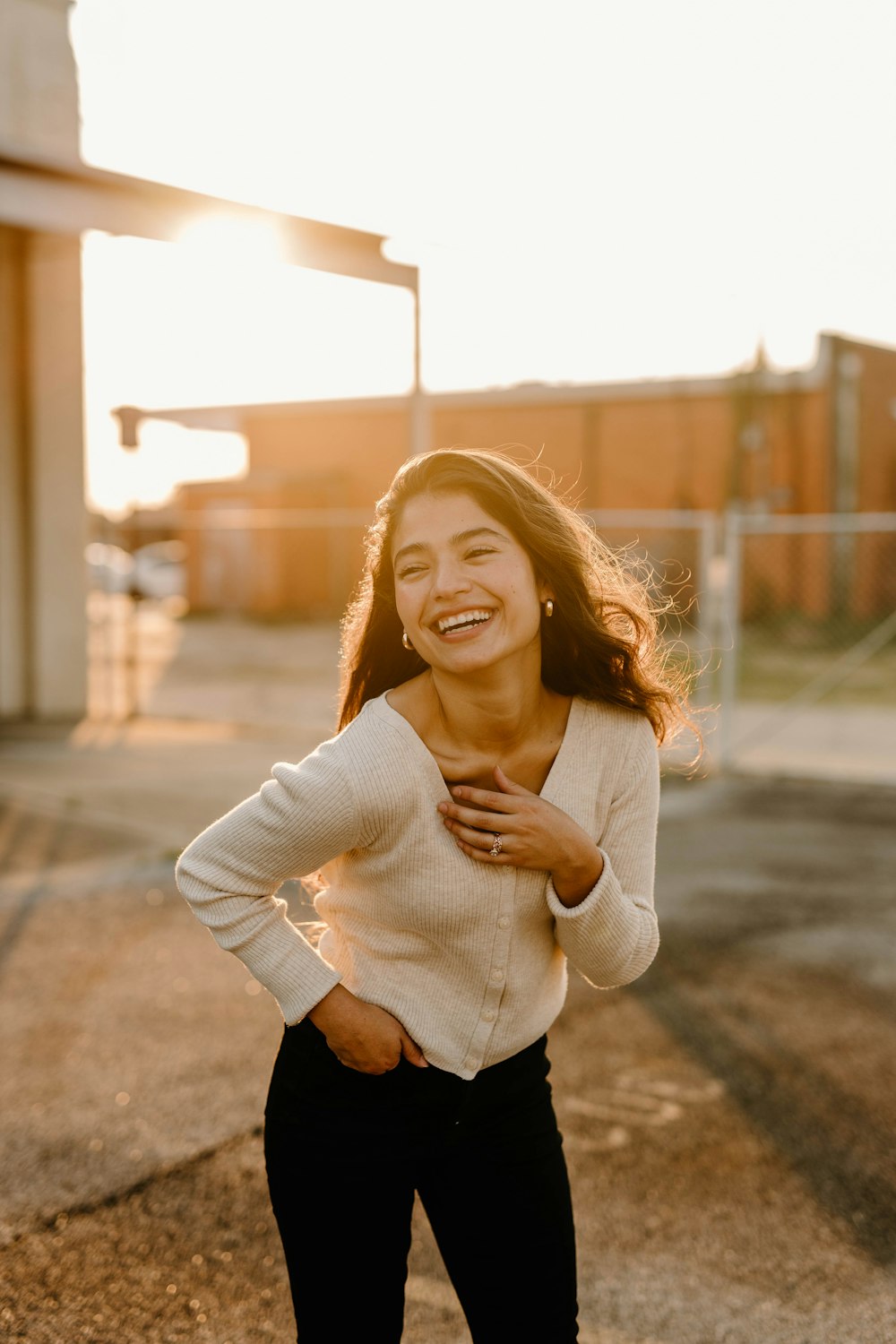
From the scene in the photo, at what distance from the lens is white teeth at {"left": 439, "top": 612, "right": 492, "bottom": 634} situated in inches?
80.1

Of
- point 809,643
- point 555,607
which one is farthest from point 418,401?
point 809,643

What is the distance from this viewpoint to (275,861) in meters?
2.01

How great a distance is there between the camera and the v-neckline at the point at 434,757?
6.71 ft

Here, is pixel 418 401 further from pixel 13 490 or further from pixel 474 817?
pixel 474 817

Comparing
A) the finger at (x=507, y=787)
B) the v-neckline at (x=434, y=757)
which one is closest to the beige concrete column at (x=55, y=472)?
the v-neckline at (x=434, y=757)

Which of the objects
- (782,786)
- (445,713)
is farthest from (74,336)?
(445,713)

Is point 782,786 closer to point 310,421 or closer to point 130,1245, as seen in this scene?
point 130,1245

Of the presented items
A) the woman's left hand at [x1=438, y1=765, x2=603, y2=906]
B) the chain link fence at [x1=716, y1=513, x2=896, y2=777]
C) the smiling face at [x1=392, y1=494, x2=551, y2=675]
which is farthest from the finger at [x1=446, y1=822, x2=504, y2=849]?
the chain link fence at [x1=716, y1=513, x2=896, y2=777]

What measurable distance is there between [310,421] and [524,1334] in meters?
31.2

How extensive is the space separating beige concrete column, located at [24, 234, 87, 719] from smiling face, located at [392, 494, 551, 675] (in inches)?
429

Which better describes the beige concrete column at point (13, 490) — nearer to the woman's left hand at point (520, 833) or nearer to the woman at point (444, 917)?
the woman at point (444, 917)

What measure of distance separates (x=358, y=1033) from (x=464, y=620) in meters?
0.62

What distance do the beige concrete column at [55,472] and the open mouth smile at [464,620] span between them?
11.0m

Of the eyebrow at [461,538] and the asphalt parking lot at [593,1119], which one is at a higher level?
the eyebrow at [461,538]
